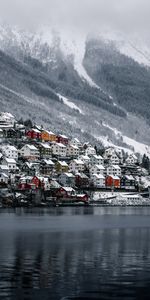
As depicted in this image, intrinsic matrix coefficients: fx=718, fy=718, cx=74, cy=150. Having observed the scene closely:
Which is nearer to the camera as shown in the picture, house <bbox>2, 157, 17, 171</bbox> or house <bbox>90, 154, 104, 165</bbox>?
house <bbox>2, 157, 17, 171</bbox>

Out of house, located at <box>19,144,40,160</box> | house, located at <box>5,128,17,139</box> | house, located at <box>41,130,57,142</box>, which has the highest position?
house, located at <box>41,130,57,142</box>

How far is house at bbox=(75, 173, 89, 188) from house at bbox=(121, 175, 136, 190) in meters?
11.0

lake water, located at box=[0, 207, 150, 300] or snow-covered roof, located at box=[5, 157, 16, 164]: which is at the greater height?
snow-covered roof, located at box=[5, 157, 16, 164]

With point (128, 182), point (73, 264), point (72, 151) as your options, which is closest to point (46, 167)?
point (128, 182)

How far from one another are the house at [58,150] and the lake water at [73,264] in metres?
118

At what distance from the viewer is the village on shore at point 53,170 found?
131625 mm

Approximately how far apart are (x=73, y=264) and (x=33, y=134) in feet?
472

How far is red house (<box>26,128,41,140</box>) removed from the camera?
17988cm

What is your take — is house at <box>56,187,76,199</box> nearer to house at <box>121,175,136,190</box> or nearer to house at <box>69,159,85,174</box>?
house at <box>69,159,85,174</box>

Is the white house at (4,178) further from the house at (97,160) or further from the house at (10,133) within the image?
the house at (97,160)

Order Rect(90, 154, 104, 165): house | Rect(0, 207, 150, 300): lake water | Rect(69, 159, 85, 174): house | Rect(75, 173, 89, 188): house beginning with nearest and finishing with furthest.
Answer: Rect(0, 207, 150, 300): lake water < Rect(75, 173, 89, 188): house < Rect(69, 159, 85, 174): house < Rect(90, 154, 104, 165): house

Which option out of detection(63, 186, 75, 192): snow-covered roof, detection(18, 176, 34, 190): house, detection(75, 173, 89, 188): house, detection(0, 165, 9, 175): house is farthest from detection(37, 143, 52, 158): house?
detection(18, 176, 34, 190): house

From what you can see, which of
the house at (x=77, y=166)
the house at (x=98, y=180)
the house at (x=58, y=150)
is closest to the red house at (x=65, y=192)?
the house at (x=98, y=180)

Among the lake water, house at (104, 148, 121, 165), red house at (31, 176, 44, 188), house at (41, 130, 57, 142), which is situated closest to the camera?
the lake water
